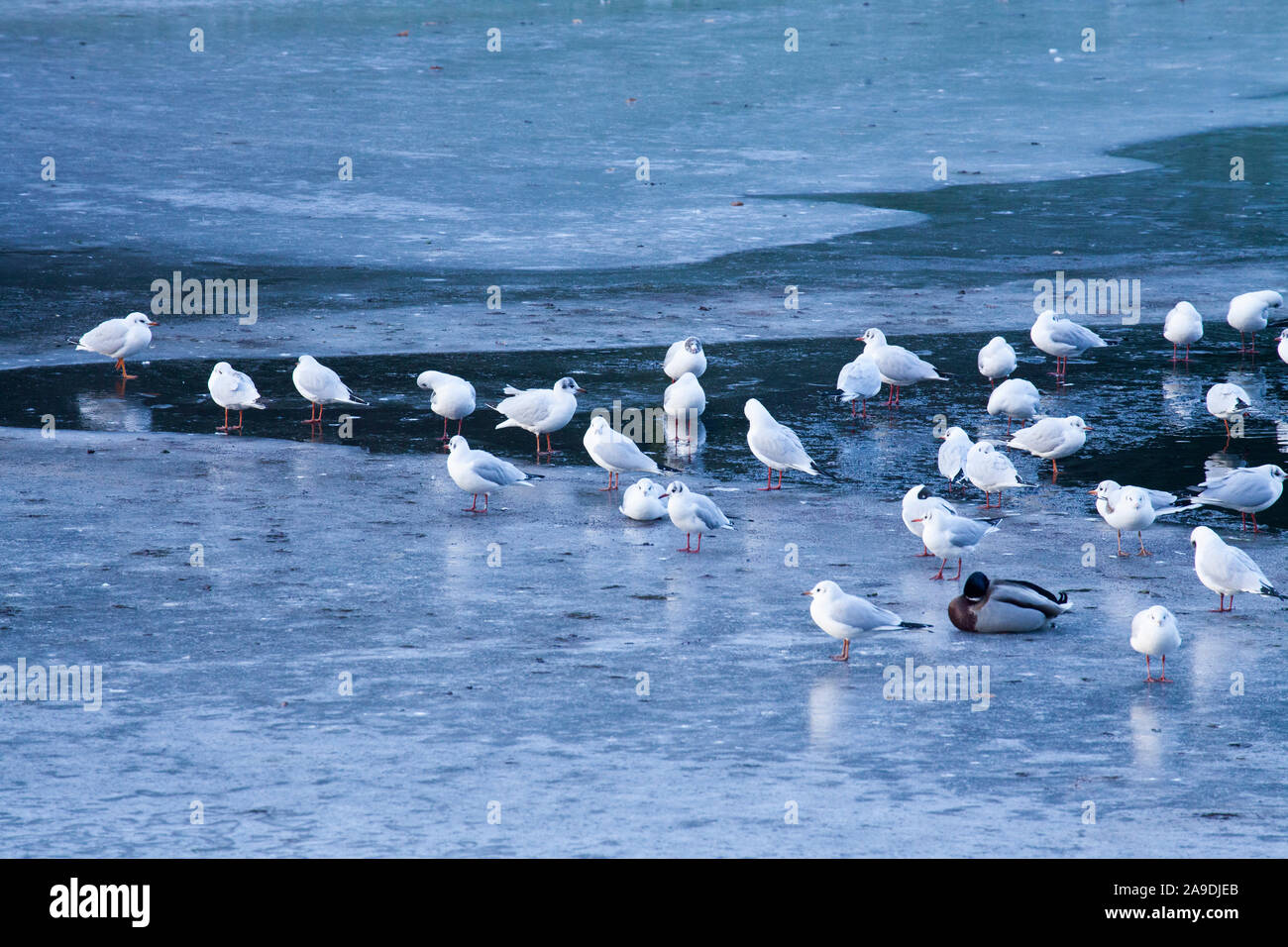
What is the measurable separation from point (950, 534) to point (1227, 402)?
158 inches

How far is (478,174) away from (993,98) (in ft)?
32.3

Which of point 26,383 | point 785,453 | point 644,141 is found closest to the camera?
point 785,453

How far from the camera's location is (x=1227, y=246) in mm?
19531

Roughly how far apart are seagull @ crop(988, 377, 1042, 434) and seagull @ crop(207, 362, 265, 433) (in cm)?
555

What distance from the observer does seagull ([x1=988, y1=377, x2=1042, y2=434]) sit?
1259cm

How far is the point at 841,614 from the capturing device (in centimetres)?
820

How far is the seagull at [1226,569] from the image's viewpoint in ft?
28.8

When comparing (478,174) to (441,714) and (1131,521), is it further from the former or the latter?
(441,714)

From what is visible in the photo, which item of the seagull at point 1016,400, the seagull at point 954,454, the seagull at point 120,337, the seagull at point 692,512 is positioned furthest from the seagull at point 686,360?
the seagull at point 120,337

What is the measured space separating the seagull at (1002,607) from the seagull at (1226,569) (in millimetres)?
835

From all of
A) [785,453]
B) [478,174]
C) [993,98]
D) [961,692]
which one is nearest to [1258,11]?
[993,98]

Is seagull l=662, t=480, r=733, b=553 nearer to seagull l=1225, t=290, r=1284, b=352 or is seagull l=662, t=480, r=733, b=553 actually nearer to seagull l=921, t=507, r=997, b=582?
seagull l=921, t=507, r=997, b=582

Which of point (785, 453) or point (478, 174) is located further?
point (478, 174)

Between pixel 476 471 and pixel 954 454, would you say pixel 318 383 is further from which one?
pixel 954 454
